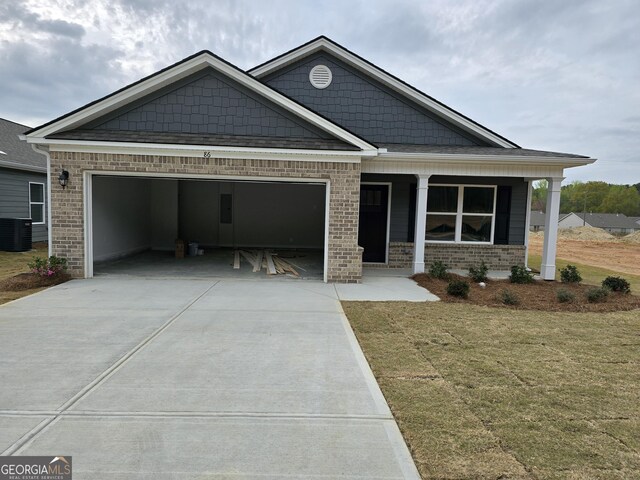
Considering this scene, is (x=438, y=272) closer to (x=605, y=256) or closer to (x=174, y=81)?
(x=174, y=81)

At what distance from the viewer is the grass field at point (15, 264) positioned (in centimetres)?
809

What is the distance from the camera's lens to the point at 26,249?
15.1 meters

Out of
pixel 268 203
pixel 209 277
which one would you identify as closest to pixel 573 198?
pixel 268 203

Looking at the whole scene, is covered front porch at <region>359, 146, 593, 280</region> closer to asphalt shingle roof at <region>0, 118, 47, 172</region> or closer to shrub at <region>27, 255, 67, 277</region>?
shrub at <region>27, 255, 67, 277</region>

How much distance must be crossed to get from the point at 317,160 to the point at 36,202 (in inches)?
543

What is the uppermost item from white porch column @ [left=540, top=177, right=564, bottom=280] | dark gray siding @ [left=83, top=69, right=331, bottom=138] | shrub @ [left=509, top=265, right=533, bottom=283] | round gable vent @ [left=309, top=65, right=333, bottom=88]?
round gable vent @ [left=309, top=65, right=333, bottom=88]

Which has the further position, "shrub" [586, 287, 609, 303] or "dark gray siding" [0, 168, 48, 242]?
"dark gray siding" [0, 168, 48, 242]

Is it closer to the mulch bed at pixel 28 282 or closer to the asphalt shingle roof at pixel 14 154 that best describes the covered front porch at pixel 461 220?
the mulch bed at pixel 28 282

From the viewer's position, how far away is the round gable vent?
13.1 metres

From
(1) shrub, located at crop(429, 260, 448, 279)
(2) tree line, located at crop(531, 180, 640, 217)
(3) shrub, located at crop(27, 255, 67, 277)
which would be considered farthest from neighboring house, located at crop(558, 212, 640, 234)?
(3) shrub, located at crop(27, 255, 67, 277)

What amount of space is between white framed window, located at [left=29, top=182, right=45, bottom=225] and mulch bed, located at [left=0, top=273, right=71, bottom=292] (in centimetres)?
948

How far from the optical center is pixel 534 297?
29.6 ft

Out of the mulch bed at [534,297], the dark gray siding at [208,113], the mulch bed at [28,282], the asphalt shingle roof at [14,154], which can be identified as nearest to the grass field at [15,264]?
the mulch bed at [28,282]

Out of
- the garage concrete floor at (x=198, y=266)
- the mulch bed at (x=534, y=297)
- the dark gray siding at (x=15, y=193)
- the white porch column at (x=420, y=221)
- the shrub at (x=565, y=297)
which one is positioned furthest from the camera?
the dark gray siding at (x=15, y=193)
